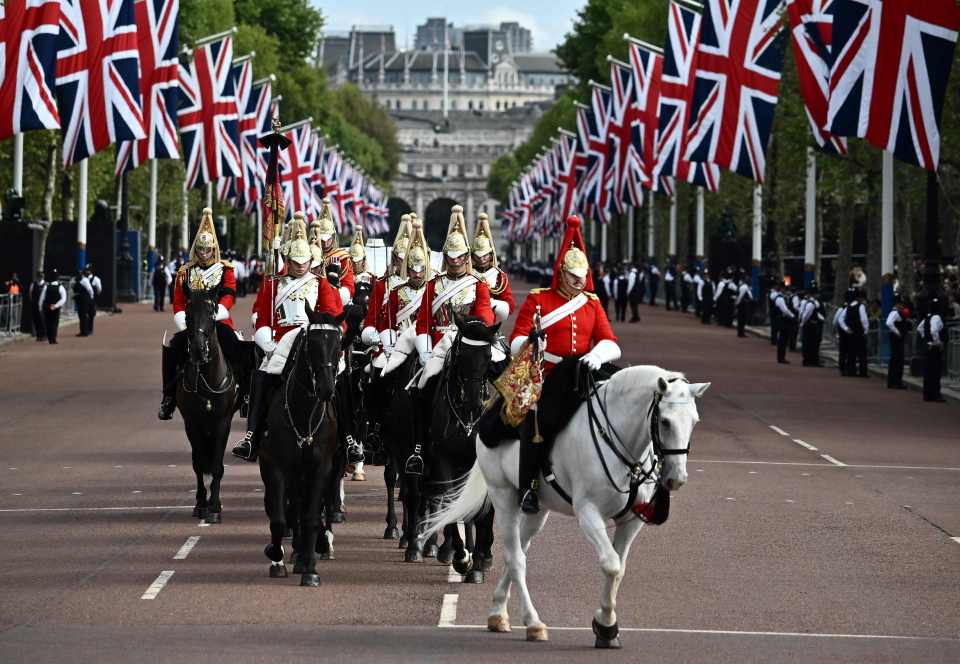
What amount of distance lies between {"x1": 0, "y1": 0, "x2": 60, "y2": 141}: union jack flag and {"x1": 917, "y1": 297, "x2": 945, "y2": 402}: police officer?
14572mm

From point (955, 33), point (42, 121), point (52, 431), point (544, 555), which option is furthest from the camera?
point (42, 121)

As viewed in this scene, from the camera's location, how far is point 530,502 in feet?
40.6

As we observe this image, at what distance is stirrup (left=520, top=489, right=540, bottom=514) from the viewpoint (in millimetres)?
12375

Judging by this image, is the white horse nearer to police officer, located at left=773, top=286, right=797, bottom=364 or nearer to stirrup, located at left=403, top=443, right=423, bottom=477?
stirrup, located at left=403, top=443, right=423, bottom=477

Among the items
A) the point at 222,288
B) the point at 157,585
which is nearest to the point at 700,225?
the point at 222,288

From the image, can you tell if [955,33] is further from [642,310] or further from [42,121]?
[642,310]

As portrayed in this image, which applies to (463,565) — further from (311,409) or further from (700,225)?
(700,225)

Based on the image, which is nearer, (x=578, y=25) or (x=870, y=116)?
(x=870, y=116)

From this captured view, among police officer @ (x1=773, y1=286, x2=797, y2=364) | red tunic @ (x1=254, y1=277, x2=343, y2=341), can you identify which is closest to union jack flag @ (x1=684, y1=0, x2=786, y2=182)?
police officer @ (x1=773, y1=286, x2=797, y2=364)

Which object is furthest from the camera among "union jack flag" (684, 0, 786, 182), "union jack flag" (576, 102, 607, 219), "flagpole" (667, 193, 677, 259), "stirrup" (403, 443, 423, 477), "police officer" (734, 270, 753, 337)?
"flagpole" (667, 193, 677, 259)

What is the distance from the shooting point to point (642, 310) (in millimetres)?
72688

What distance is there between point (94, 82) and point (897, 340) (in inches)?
634

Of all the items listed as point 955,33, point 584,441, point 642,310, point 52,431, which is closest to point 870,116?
point 955,33

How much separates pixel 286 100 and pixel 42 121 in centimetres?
7520
